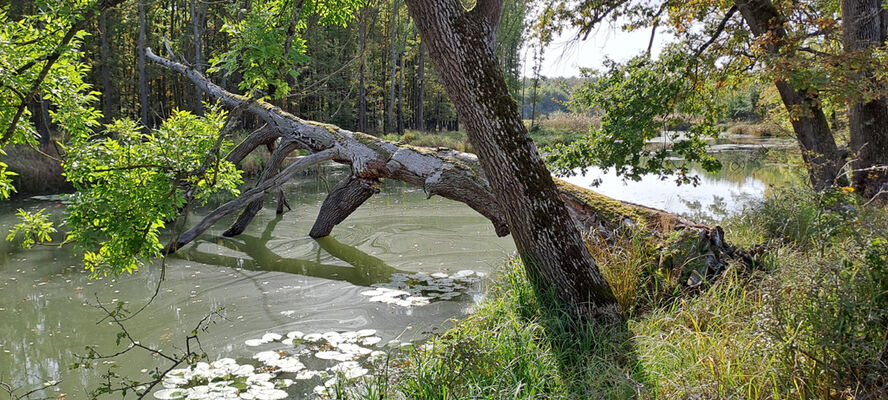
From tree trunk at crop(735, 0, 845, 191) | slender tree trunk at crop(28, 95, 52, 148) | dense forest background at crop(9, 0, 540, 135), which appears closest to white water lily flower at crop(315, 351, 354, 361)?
slender tree trunk at crop(28, 95, 52, 148)

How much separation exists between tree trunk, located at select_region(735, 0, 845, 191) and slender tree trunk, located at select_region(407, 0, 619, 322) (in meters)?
4.02

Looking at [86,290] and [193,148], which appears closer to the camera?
[193,148]

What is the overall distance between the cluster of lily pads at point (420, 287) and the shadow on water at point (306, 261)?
261 millimetres

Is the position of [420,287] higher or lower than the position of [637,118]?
lower

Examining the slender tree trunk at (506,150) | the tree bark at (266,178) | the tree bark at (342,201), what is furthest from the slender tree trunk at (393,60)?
the slender tree trunk at (506,150)

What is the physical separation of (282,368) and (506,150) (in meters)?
2.33

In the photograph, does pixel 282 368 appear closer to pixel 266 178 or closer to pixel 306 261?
pixel 306 261

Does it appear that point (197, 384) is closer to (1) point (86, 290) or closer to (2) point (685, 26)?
(1) point (86, 290)

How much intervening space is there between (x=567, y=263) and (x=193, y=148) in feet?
9.14

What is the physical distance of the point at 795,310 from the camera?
265 cm

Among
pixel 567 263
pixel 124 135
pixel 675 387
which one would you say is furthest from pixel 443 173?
pixel 675 387

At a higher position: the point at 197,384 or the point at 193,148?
the point at 193,148

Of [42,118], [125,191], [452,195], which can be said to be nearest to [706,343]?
[452,195]

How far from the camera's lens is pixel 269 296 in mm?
5730
